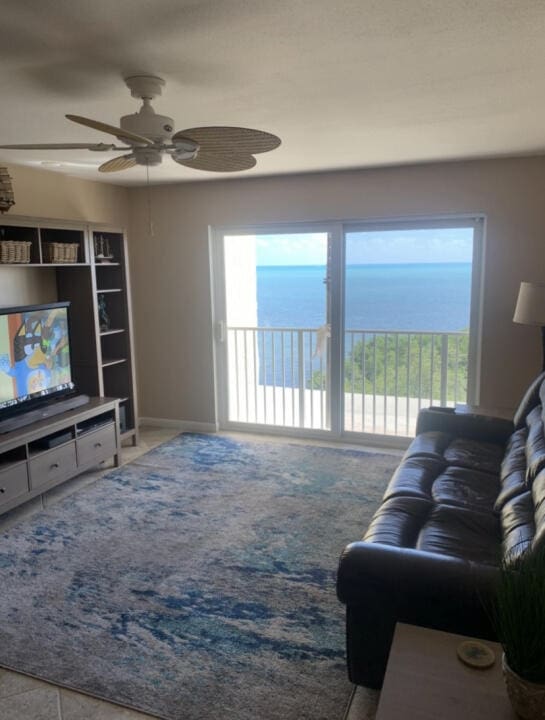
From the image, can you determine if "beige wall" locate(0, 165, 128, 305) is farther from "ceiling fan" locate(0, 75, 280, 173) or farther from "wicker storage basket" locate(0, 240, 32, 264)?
"ceiling fan" locate(0, 75, 280, 173)

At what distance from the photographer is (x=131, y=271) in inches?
211

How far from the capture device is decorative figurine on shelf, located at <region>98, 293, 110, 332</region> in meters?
4.64

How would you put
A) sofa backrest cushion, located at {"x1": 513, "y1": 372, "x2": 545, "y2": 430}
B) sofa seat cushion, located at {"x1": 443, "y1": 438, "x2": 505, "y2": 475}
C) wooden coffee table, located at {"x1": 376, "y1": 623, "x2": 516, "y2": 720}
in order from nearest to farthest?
wooden coffee table, located at {"x1": 376, "y1": 623, "x2": 516, "y2": 720} → sofa seat cushion, located at {"x1": 443, "y1": 438, "x2": 505, "y2": 475} → sofa backrest cushion, located at {"x1": 513, "y1": 372, "x2": 545, "y2": 430}

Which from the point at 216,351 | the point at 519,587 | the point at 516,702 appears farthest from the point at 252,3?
the point at 216,351

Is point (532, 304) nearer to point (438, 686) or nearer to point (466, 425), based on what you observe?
point (466, 425)

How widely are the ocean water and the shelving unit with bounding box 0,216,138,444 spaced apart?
1.29 meters

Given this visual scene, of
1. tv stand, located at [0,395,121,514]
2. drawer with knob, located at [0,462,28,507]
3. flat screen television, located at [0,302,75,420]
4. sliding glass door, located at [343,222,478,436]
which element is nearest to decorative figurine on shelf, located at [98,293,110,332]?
flat screen television, located at [0,302,75,420]

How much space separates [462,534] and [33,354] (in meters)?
3.04

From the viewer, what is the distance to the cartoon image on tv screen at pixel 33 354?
362 centimetres

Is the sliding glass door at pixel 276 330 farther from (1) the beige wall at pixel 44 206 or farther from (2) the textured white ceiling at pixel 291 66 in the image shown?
(2) the textured white ceiling at pixel 291 66

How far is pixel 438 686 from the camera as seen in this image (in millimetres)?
1394

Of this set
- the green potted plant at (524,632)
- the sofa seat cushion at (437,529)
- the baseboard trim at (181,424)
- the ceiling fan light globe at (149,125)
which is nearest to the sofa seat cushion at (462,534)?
the sofa seat cushion at (437,529)

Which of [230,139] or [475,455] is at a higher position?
[230,139]

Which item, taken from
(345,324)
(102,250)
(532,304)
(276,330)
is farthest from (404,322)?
(102,250)
